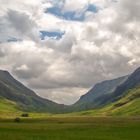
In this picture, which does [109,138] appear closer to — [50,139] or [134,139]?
[134,139]

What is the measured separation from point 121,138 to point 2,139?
86.8ft

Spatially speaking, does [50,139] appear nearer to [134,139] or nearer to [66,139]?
[66,139]

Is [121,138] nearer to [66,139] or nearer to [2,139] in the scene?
[66,139]

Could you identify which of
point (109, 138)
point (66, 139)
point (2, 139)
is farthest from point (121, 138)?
point (2, 139)

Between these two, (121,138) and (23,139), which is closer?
(23,139)

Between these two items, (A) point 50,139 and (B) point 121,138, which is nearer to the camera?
(A) point 50,139

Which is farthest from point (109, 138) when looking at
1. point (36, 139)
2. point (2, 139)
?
point (2, 139)

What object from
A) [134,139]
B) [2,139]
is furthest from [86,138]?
[2,139]

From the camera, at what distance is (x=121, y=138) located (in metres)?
73.6

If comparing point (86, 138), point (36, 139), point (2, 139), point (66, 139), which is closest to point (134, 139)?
point (86, 138)

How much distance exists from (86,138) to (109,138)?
5.20 metres

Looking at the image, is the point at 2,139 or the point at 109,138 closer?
the point at 2,139

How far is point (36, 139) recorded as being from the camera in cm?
6800

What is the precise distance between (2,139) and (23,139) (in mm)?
4509
